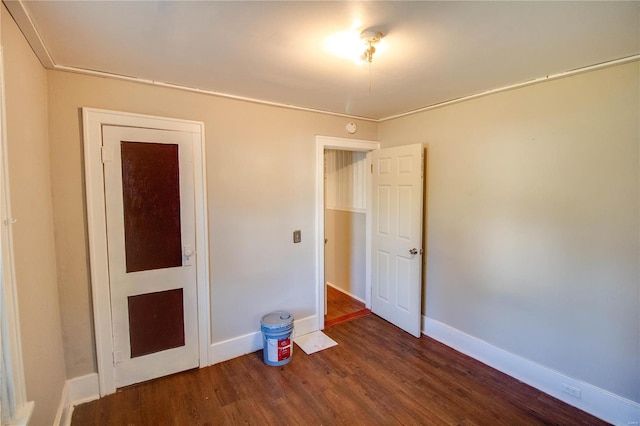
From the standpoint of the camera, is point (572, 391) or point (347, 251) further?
point (347, 251)

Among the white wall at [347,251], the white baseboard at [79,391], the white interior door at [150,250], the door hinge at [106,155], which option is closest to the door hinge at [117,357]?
the white interior door at [150,250]

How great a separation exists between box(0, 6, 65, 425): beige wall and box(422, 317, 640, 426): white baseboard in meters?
3.07

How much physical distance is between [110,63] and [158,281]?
158cm

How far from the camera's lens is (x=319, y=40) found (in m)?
1.62

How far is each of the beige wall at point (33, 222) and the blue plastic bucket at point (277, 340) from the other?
1.40 m

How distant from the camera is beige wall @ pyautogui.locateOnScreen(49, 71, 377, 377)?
203 cm

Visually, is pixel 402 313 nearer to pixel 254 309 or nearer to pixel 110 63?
pixel 254 309

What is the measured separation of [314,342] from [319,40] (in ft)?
8.71

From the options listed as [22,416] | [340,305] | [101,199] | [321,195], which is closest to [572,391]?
[340,305]

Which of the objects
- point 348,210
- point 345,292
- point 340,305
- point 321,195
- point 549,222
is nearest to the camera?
point 549,222

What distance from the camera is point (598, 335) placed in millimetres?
2020

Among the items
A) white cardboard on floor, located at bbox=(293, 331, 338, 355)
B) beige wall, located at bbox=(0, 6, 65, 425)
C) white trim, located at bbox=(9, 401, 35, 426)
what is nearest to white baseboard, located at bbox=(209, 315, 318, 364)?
white cardboard on floor, located at bbox=(293, 331, 338, 355)

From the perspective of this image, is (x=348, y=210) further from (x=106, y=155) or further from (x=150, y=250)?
(x=106, y=155)

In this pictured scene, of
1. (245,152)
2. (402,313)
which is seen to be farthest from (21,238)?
(402,313)
